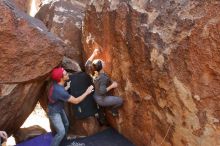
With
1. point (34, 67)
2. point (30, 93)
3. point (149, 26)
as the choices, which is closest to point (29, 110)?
point (30, 93)

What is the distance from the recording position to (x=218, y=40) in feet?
14.1

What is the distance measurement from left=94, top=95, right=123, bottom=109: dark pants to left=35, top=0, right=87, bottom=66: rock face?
1551mm

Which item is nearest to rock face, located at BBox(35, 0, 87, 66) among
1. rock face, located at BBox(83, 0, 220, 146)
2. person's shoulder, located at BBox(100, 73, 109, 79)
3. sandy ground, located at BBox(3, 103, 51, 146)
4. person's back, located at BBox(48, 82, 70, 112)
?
rock face, located at BBox(83, 0, 220, 146)

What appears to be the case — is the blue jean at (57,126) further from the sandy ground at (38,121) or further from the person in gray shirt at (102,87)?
the sandy ground at (38,121)

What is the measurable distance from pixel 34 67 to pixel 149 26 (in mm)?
2063

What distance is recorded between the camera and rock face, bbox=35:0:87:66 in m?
7.20

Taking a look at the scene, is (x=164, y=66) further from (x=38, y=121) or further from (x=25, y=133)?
(x=38, y=121)

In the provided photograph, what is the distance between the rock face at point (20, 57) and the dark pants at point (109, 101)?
990 millimetres

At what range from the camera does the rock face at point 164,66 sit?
4.46 meters

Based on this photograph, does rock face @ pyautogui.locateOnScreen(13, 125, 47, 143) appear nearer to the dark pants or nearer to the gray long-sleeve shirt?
the dark pants

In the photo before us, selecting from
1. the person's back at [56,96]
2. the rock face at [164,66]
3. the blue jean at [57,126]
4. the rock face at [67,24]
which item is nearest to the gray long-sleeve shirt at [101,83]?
the rock face at [164,66]

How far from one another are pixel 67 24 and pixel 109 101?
7.65 ft

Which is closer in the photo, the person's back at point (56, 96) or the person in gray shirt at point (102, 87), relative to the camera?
the person's back at point (56, 96)

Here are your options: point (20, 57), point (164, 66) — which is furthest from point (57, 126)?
point (164, 66)
